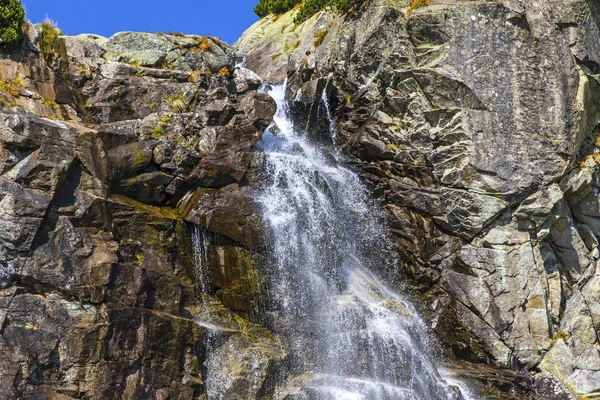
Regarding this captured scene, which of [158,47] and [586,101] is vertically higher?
[158,47]

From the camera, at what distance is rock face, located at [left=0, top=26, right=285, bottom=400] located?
13.1 metres

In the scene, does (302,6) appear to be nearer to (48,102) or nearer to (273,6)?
(273,6)

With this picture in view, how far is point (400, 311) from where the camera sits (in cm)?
1658

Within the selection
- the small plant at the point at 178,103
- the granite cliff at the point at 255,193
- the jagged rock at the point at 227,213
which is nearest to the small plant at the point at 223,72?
the granite cliff at the point at 255,193

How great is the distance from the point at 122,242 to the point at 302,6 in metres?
20.0

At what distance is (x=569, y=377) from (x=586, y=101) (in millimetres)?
8976

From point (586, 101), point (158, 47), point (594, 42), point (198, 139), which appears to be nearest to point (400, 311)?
point (198, 139)

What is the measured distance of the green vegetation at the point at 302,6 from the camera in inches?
923

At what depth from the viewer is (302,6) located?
30516mm

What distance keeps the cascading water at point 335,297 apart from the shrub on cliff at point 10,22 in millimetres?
9216

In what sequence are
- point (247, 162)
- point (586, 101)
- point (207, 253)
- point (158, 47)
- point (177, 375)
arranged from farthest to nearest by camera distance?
point (158, 47) → point (586, 101) → point (247, 162) → point (207, 253) → point (177, 375)

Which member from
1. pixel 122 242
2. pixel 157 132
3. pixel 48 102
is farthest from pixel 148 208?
pixel 48 102

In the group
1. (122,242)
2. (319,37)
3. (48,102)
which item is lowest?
(122,242)

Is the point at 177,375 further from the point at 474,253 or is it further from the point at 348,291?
the point at 474,253
